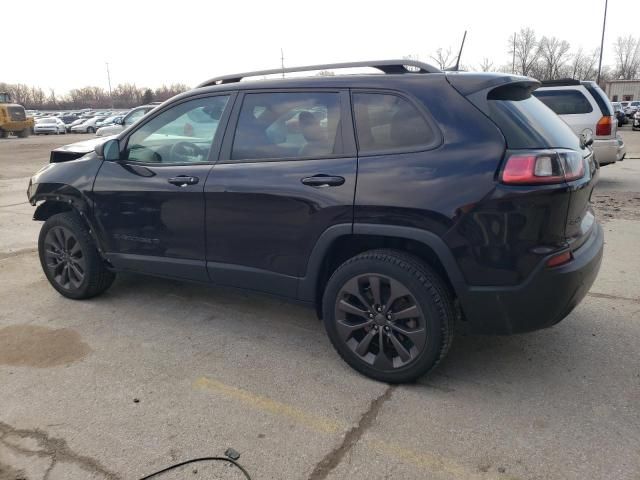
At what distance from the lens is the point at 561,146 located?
2.86 m

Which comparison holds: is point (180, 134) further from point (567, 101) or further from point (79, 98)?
point (79, 98)

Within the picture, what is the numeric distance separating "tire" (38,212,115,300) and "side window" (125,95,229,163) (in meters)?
0.85

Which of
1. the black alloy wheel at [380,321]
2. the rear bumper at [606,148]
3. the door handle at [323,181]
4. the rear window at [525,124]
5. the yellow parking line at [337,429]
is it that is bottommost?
the yellow parking line at [337,429]

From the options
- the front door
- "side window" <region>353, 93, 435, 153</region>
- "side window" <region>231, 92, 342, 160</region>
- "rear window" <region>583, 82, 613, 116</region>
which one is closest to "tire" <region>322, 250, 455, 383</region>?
"side window" <region>353, 93, 435, 153</region>

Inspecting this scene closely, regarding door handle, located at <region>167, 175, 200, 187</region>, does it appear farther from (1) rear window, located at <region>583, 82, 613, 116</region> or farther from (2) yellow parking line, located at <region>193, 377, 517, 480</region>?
(1) rear window, located at <region>583, 82, 613, 116</region>

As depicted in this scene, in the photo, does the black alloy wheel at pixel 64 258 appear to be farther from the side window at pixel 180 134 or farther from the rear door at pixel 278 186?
the rear door at pixel 278 186

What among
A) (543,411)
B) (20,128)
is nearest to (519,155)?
(543,411)

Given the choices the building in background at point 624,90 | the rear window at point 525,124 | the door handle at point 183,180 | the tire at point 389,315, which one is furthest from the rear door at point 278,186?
the building in background at point 624,90

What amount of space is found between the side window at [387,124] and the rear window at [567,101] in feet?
24.3

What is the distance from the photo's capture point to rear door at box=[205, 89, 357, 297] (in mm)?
3131

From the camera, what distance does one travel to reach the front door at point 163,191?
3.69 m

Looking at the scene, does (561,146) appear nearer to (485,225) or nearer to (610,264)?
(485,225)

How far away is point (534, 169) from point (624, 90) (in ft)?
232

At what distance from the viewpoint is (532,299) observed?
272 cm
